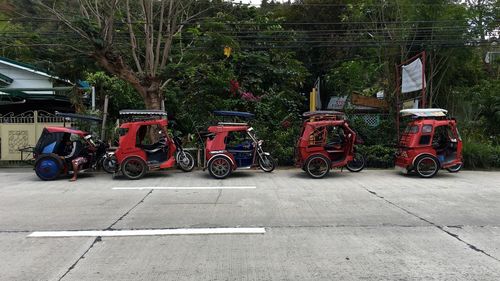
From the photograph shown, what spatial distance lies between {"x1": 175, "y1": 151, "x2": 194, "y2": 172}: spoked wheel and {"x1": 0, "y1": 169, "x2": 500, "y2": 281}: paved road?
2.06m

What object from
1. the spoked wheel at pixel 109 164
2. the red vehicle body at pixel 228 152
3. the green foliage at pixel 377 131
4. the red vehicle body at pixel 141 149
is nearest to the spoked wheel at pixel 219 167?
the red vehicle body at pixel 228 152

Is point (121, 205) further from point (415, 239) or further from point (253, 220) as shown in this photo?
point (415, 239)

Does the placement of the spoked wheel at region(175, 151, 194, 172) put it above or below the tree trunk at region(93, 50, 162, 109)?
below

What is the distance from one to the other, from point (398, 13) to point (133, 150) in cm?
1269

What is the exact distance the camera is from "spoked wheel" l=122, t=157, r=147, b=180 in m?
13.4

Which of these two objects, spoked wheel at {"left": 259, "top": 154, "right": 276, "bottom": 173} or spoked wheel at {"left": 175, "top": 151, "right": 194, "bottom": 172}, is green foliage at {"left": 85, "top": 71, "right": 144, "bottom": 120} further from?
spoked wheel at {"left": 259, "top": 154, "right": 276, "bottom": 173}

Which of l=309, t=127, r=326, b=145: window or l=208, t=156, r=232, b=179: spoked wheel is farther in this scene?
l=309, t=127, r=326, b=145: window

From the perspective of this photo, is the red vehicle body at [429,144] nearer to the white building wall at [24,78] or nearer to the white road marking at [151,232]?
the white road marking at [151,232]

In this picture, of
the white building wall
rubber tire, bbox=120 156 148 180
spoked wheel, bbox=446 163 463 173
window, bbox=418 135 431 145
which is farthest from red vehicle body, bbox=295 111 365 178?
the white building wall

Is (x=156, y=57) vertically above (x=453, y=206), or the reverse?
(x=156, y=57)

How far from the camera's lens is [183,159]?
14.8 meters

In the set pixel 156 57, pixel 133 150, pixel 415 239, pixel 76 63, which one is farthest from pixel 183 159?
pixel 415 239

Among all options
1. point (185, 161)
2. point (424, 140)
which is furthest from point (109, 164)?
point (424, 140)

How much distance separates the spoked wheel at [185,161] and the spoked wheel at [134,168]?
1.41 m
